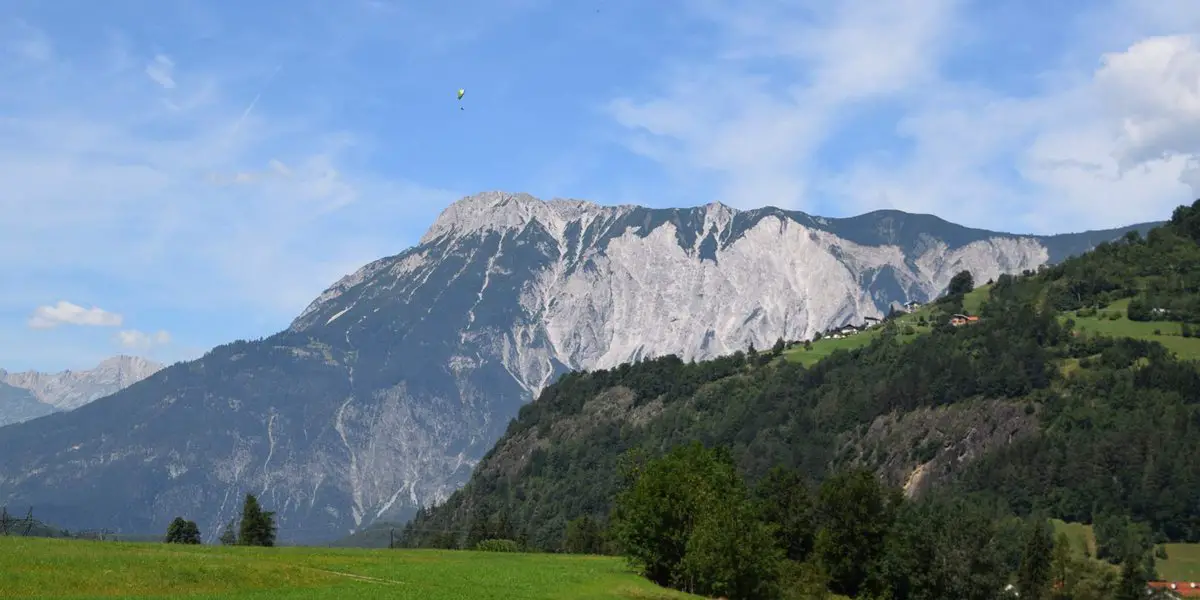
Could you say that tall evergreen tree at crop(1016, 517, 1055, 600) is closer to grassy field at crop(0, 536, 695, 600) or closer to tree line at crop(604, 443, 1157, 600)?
tree line at crop(604, 443, 1157, 600)

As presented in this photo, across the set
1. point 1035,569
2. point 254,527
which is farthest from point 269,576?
point 1035,569

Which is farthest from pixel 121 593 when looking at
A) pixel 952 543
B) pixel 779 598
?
pixel 952 543

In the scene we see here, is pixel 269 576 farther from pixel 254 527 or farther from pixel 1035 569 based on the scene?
→ pixel 1035 569

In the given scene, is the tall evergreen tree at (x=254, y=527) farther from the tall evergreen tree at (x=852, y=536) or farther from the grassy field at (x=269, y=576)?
the tall evergreen tree at (x=852, y=536)

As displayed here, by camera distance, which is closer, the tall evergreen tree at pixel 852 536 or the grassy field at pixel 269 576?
the grassy field at pixel 269 576

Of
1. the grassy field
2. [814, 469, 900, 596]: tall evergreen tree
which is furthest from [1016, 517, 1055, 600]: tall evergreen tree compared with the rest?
the grassy field

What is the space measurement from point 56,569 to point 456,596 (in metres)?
22.9

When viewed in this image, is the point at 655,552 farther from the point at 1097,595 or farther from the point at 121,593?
the point at 1097,595

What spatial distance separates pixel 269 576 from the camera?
77188 millimetres

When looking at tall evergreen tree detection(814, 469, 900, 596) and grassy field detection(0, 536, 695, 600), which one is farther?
tall evergreen tree detection(814, 469, 900, 596)

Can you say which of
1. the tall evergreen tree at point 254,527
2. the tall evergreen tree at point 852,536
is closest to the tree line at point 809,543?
the tall evergreen tree at point 852,536

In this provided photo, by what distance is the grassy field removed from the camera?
6706 cm

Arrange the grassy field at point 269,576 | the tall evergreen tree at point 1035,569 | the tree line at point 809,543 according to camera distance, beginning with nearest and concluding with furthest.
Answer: the grassy field at point 269,576
the tree line at point 809,543
the tall evergreen tree at point 1035,569

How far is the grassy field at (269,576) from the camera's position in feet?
220
